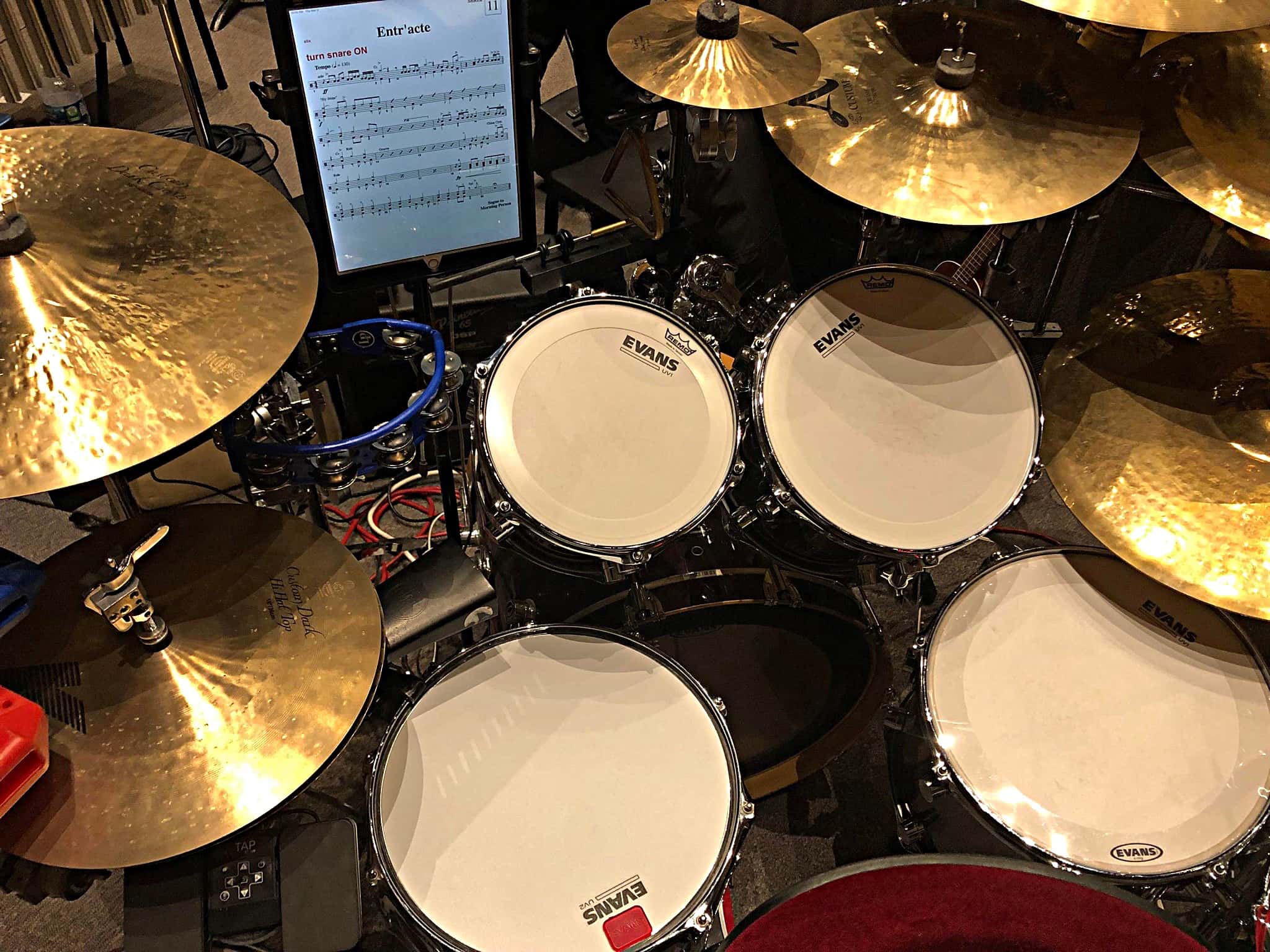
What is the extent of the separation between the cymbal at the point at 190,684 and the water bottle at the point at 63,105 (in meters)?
1.44

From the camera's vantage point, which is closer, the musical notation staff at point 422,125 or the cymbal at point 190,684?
the cymbal at point 190,684

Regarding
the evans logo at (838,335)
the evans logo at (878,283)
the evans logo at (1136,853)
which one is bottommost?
the evans logo at (1136,853)

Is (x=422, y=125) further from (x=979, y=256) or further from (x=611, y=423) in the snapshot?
→ (x=979, y=256)

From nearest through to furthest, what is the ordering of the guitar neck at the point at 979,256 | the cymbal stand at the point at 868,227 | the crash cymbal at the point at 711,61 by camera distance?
1. the crash cymbal at the point at 711,61
2. the cymbal stand at the point at 868,227
3. the guitar neck at the point at 979,256

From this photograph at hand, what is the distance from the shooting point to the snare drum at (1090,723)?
4.38 ft

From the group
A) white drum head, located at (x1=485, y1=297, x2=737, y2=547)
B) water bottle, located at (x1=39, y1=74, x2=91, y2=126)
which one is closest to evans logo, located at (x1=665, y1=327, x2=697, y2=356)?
white drum head, located at (x1=485, y1=297, x2=737, y2=547)

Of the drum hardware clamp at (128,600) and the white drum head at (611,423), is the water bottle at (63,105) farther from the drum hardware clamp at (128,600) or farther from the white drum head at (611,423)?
the drum hardware clamp at (128,600)

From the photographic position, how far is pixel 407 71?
Answer: 4.68 ft

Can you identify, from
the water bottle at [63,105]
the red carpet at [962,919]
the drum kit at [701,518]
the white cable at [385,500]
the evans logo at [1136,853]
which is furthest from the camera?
the water bottle at [63,105]

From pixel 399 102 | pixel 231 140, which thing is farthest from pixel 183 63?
pixel 399 102

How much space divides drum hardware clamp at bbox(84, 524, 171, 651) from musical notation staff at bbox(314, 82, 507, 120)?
26.3 inches

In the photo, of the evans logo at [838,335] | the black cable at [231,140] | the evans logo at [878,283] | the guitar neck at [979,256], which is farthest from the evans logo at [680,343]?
the black cable at [231,140]

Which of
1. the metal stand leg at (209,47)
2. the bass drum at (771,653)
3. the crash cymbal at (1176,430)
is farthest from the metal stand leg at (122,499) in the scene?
the metal stand leg at (209,47)

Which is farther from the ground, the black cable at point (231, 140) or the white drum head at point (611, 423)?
the black cable at point (231, 140)
